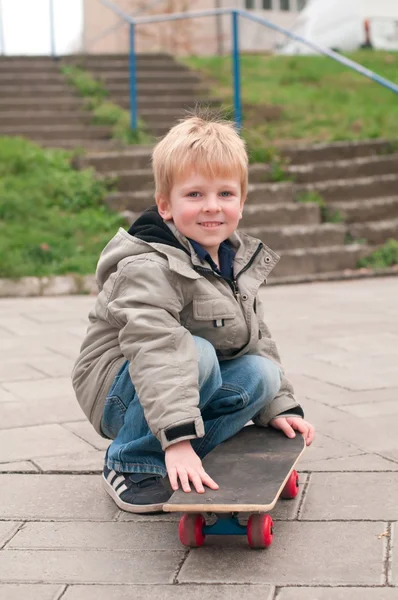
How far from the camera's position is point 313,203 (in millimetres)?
8289

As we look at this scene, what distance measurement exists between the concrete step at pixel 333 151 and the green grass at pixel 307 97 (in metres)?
0.25

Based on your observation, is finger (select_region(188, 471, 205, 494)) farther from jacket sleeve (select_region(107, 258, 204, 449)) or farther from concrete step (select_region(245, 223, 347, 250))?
concrete step (select_region(245, 223, 347, 250))

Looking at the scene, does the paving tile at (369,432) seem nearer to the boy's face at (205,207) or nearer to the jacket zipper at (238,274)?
the jacket zipper at (238,274)

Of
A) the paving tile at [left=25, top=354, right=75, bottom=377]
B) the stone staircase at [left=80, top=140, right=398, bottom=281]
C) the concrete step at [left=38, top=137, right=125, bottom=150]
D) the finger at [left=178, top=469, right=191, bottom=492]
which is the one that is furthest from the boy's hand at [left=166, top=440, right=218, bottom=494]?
the concrete step at [left=38, top=137, right=125, bottom=150]

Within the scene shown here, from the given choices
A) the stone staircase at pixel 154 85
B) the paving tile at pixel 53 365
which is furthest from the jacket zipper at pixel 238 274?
the stone staircase at pixel 154 85

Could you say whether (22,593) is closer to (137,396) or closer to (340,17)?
(137,396)

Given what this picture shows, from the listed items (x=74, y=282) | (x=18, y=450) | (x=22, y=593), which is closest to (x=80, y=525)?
(x=22, y=593)

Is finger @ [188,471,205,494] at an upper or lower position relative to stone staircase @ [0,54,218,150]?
lower

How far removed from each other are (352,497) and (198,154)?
3.58ft

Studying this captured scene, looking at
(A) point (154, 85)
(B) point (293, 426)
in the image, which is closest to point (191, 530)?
(B) point (293, 426)

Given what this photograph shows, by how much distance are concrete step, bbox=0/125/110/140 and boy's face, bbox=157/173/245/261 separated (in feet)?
23.8

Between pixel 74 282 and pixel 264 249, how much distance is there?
14.4 ft

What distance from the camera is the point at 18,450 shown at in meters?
3.34

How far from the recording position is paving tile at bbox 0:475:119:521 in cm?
269
